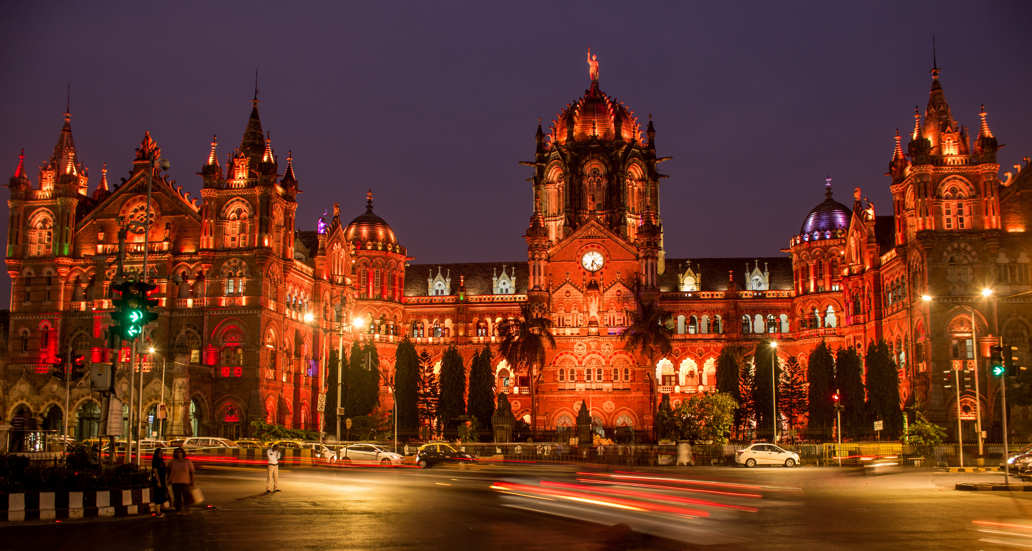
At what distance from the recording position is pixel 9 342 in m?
81.6

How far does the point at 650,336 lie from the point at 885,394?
19918 mm

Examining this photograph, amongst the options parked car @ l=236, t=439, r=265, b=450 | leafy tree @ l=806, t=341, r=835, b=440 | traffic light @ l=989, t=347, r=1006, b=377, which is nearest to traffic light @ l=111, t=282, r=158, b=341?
parked car @ l=236, t=439, r=265, b=450

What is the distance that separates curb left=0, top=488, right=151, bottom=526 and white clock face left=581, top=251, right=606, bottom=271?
70.7 m

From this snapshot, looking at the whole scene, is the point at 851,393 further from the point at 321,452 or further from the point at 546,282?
the point at 321,452

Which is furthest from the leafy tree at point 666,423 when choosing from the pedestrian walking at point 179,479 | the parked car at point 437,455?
the pedestrian walking at point 179,479

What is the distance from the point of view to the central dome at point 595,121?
106688 millimetres

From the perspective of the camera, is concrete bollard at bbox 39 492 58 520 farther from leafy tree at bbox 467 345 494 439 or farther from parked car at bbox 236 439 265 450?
leafy tree at bbox 467 345 494 439

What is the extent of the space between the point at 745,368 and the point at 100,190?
57609 millimetres

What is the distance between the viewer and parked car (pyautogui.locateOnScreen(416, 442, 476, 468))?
50406 millimetres

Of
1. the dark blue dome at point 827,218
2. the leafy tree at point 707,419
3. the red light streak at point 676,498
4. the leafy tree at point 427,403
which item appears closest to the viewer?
the red light streak at point 676,498

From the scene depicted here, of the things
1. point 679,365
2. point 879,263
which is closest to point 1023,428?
point 879,263

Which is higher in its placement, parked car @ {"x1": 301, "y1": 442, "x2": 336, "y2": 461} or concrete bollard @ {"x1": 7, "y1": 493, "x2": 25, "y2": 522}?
concrete bollard @ {"x1": 7, "y1": 493, "x2": 25, "y2": 522}

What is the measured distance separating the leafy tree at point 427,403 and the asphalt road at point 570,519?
49725mm

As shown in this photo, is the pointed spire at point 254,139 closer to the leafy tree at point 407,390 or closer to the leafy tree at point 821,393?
the leafy tree at point 407,390
